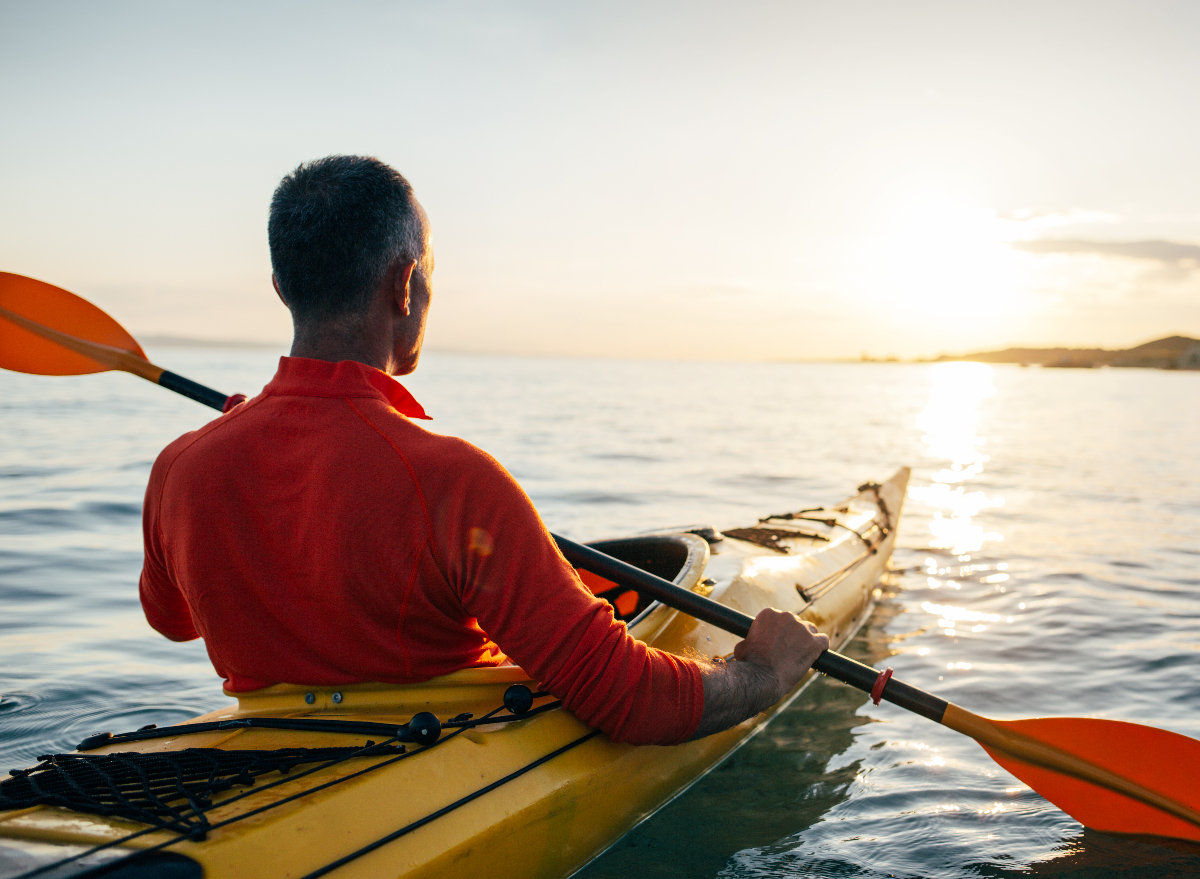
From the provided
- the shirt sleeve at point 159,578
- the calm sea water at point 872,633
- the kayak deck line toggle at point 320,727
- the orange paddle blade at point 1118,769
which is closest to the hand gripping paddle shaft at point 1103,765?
the orange paddle blade at point 1118,769

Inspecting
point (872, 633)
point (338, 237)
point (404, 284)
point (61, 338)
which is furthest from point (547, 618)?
point (872, 633)

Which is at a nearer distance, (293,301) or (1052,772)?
(293,301)

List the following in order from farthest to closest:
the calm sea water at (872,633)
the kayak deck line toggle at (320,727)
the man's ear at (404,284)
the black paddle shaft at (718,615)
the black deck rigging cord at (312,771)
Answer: the calm sea water at (872,633), the black paddle shaft at (718,615), the kayak deck line toggle at (320,727), the man's ear at (404,284), the black deck rigging cord at (312,771)

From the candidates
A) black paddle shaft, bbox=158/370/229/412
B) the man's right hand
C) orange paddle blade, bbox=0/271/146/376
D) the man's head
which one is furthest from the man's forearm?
orange paddle blade, bbox=0/271/146/376

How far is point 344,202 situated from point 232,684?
1.13 meters

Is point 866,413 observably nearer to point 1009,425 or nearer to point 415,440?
point 1009,425

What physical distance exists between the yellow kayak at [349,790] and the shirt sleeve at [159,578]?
279mm

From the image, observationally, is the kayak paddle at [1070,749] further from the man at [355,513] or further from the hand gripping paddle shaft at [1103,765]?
the man at [355,513]

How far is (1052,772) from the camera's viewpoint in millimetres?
2822

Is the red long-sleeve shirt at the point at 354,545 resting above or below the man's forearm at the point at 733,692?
above

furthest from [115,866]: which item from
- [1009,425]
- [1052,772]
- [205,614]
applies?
[1009,425]

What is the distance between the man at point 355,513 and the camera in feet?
5.22

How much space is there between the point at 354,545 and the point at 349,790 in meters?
0.53

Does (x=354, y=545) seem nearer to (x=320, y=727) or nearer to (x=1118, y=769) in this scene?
(x=320, y=727)
